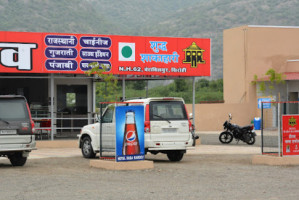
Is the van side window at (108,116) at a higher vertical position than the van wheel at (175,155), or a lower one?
higher

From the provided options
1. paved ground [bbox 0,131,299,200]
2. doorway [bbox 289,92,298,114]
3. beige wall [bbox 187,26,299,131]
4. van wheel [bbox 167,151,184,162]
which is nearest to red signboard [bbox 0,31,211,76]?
paved ground [bbox 0,131,299,200]

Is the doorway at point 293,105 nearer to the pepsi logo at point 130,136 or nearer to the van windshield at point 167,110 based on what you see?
the van windshield at point 167,110

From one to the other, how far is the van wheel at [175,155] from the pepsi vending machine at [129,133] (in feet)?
9.52

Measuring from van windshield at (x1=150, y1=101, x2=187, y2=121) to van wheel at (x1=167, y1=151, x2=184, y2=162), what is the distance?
131cm

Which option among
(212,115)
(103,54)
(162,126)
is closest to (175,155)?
(162,126)

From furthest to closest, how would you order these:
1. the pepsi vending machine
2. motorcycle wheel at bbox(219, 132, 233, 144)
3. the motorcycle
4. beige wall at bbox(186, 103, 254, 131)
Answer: beige wall at bbox(186, 103, 254, 131) < motorcycle wheel at bbox(219, 132, 233, 144) < the motorcycle < the pepsi vending machine

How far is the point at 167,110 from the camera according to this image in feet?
63.9

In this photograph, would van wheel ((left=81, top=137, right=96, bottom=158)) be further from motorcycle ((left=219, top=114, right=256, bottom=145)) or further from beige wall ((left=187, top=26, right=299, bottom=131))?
beige wall ((left=187, top=26, right=299, bottom=131))

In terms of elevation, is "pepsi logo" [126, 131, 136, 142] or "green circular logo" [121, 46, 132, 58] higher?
"green circular logo" [121, 46, 132, 58]

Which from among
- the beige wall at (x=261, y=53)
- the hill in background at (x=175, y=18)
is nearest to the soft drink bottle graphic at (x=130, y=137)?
the beige wall at (x=261, y=53)

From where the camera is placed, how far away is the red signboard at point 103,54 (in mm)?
26734

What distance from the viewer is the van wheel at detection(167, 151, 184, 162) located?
20339 millimetres

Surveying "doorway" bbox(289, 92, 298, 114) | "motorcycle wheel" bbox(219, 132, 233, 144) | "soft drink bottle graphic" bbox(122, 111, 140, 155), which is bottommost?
"motorcycle wheel" bbox(219, 132, 233, 144)

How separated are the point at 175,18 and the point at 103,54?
440ft
